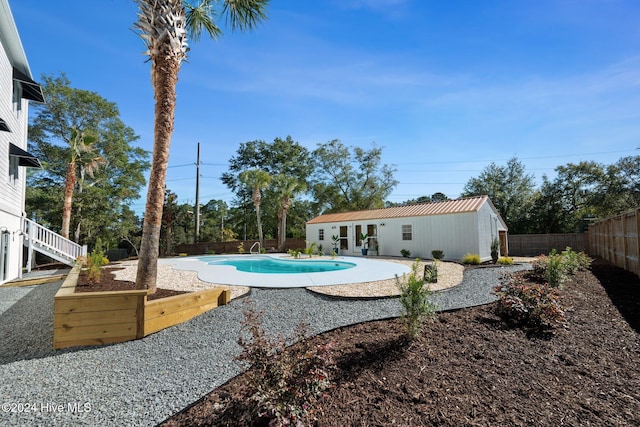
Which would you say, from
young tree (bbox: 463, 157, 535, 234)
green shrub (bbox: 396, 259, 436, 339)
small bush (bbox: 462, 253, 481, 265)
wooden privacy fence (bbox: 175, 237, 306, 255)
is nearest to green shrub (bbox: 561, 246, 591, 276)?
small bush (bbox: 462, 253, 481, 265)

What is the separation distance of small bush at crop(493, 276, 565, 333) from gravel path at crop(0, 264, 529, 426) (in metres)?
0.76

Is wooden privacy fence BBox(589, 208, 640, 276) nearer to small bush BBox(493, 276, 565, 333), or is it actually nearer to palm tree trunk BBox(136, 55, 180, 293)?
small bush BBox(493, 276, 565, 333)

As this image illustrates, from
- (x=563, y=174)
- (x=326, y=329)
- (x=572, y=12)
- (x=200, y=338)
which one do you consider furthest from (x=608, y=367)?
(x=563, y=174)

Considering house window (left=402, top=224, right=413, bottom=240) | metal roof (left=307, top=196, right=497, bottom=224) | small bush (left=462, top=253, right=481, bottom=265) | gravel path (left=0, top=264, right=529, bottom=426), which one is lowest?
gravel path (left=0, top=264, right=529, bottom=426)

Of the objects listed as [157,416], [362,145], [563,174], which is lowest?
[157,416]

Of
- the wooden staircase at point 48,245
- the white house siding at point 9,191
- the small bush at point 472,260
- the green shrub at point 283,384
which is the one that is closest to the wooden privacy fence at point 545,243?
the small bush at point 472,260

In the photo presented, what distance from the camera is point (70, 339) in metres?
3.62

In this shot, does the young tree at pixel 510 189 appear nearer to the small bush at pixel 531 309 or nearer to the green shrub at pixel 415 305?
the small bush at pixel 531 309

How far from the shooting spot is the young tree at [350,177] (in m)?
29.2

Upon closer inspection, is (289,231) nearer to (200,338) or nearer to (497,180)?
(497,180)

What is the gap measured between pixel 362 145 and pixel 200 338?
90.4 ft

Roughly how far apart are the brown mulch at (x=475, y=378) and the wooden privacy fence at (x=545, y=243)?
55.1ft

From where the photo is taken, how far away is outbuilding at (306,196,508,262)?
13.6 meters

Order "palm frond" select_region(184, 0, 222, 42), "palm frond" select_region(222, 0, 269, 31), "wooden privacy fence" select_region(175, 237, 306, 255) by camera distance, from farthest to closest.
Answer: "wooden privacy fence" select_region(175, 237, 306, 255) < "palm frond" select_region(184, 0, 222, 42) < "palm frond" select_region(222, 0, 269, 31)
